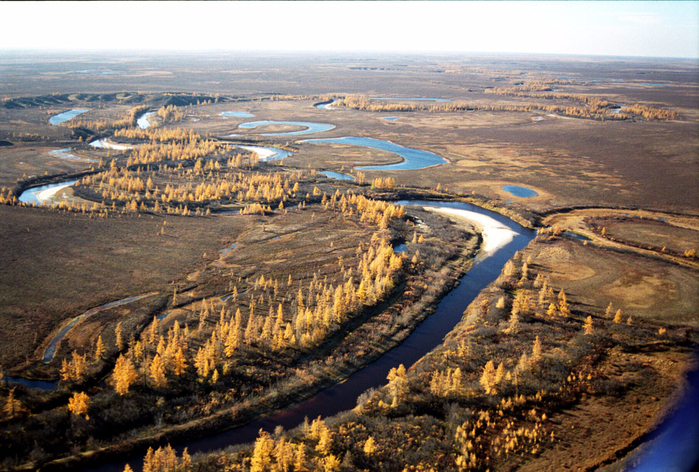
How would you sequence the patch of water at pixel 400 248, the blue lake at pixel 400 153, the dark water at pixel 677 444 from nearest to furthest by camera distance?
the dark water at pixel 677 444, the patch of water at pixel 400 248, the blue lake at pixel 400 153

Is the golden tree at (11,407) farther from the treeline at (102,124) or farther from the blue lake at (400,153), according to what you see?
the treeline at (102,124)

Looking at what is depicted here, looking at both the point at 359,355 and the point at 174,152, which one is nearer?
the point at 359,355

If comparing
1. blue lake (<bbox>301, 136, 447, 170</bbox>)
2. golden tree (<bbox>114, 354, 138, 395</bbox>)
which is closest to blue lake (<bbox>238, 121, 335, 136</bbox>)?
blue lake (<bbox>301, 136, 447, 170</bbox>)

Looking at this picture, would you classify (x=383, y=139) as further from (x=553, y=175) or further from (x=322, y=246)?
(x=322, y=246)

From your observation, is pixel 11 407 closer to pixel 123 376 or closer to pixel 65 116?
pixel 123 376

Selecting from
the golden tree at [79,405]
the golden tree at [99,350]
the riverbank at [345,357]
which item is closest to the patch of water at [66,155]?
the golden tree at [99,350]

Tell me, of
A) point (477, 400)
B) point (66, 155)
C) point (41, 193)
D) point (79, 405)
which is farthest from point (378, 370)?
point (66, 155)

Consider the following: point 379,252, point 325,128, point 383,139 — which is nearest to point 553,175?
point 383,139

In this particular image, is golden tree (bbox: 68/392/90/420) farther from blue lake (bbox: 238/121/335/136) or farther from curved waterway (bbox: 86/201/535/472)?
blue lake (bbox: 238/121/335/136)
